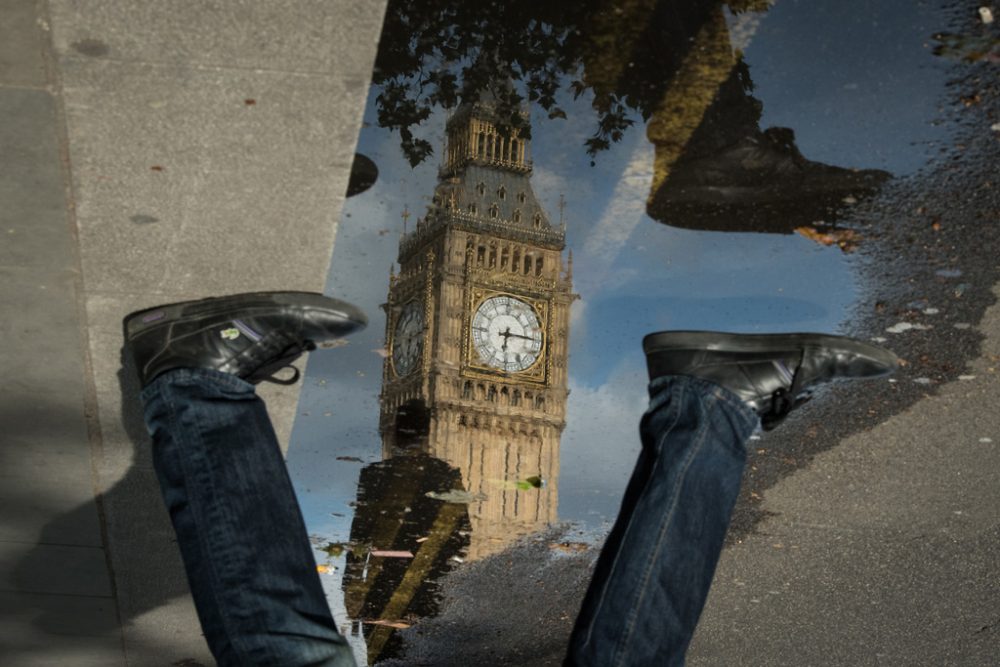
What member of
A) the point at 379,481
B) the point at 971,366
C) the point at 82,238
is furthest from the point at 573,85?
the point at 379,481

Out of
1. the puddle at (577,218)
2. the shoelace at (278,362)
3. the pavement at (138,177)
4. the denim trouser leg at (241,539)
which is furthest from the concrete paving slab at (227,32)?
the denim trouser leg at (241,539)

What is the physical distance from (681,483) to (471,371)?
1.64 metres

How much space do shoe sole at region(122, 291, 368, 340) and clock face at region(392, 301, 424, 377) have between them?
2.25 feet

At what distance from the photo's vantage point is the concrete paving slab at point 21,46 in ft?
7.22

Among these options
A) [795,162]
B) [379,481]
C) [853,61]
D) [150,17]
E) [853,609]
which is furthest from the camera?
[853,609]

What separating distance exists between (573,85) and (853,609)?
3.05m

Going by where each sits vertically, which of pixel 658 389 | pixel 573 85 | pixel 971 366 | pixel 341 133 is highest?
pixel 573 85

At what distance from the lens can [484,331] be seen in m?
3.63

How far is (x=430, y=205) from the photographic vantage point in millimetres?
2953

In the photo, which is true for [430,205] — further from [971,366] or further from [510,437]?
[971,366]

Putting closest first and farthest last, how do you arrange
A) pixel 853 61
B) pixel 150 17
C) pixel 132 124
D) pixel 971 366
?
pixel 150 17
pixel 132 124
pixel 853 61
pixel 971 366

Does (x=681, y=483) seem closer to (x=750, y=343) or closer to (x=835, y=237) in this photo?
(x=750, y=343)

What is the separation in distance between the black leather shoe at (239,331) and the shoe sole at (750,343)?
0.70m

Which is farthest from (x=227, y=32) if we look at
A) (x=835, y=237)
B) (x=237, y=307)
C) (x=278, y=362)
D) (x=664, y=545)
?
(x=835, y=237)
